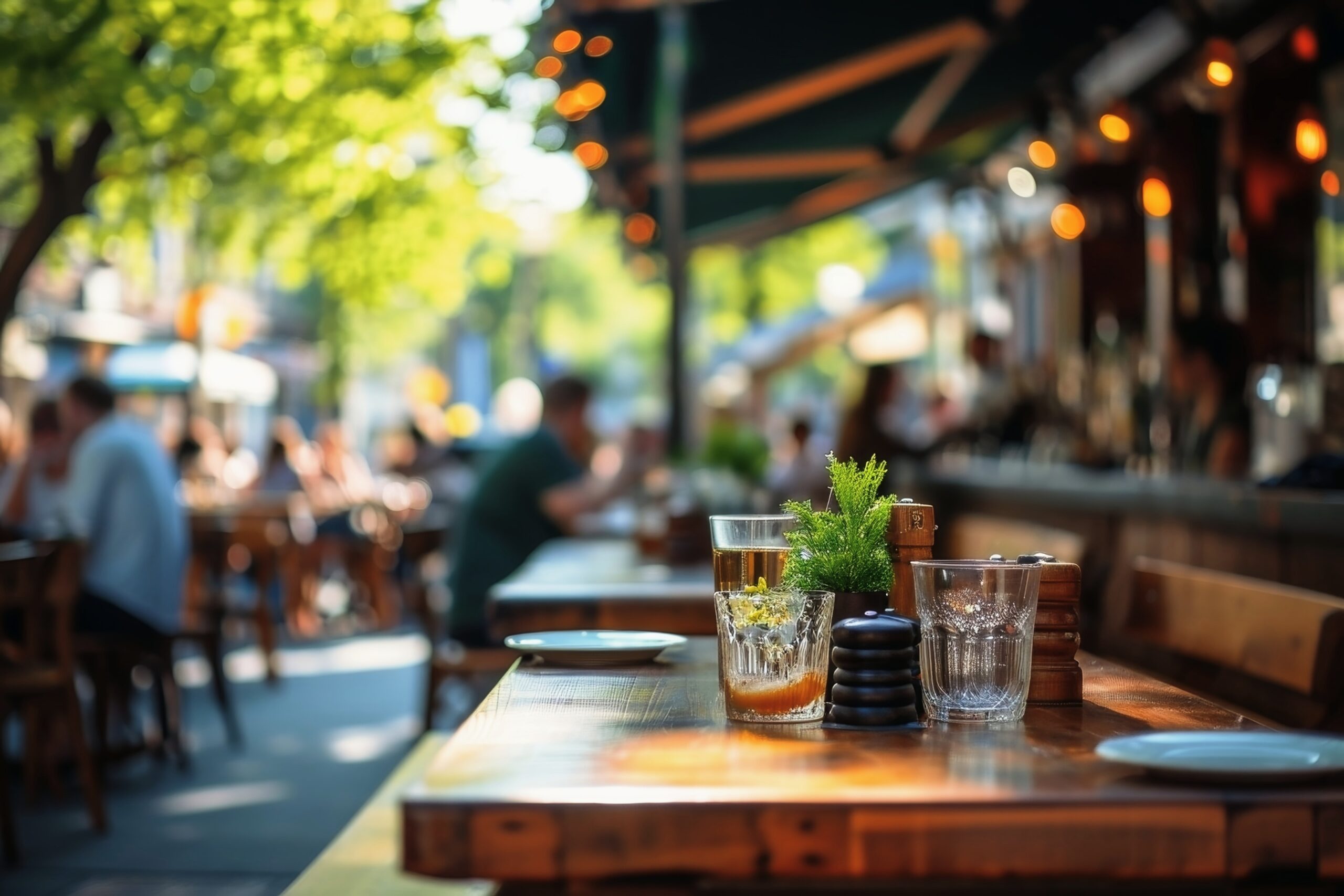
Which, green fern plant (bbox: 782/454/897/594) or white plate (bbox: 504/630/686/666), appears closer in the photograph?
green fern plant (bbox: 782/454/897/594)

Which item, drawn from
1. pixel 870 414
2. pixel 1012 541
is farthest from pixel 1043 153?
pixel 1012 541

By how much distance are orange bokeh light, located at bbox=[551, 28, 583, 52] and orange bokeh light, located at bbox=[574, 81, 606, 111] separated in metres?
0.58

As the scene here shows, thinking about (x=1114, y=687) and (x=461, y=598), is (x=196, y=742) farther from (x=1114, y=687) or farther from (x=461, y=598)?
(x=1114, y=687)

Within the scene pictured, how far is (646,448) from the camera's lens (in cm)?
1070

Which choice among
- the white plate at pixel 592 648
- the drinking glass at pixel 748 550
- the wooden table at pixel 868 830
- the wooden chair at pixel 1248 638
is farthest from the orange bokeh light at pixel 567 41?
the wooden table at pixel 868 830

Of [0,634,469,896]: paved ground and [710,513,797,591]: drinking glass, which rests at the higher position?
[710,513,797,591]: drinking glass

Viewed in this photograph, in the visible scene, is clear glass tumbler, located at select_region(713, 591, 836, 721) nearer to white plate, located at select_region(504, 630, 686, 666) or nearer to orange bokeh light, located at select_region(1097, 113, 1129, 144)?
white plate, located at select_region(504, 630, 686, 666)

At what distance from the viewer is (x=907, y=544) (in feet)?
7.41

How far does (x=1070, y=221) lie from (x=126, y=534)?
5270 mm

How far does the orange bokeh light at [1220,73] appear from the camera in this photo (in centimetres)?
638

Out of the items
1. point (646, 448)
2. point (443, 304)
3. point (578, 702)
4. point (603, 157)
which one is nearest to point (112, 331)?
point (443, 304)

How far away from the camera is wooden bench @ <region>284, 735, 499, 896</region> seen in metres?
3.04

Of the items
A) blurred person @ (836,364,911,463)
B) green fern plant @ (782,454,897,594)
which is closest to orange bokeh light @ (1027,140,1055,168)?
blurred person @ (836,364,911,463)

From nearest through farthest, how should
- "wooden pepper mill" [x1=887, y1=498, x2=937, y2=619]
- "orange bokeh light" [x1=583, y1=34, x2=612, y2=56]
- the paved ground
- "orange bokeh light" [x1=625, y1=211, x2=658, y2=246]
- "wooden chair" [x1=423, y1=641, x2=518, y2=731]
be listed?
1. "wooden pepper mill" [x1=887, y1=498, x2=937, y2=619]
2. the paved ground
3. "wooden chair" [x1=423, y1=641, x2=518, y2=731]
4. "orange bokeh light" [x1=583, y1=34, x2=612, y2=56]
5. "orange bokeh light" [x1=625, y1=211, x2=658, y2=246]
